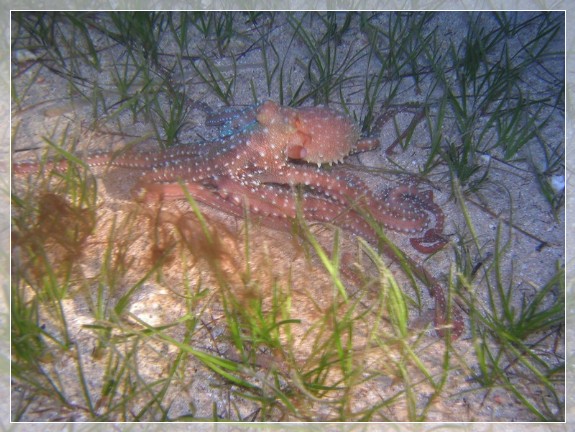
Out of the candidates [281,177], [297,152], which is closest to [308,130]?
[297,152]

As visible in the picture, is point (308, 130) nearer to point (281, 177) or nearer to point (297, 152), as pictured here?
point (297, 152)

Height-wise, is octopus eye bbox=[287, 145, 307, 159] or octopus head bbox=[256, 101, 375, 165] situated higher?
octopus head bbox=[256, 101, 375, 165]

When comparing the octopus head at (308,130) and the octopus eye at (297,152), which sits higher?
the octopus head at (308,130)

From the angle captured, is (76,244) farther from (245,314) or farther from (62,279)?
(245,314)

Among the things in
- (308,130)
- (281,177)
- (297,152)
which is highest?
(308,130)

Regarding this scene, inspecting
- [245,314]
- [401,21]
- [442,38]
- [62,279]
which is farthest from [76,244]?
[442,38]

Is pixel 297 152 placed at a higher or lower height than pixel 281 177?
higher

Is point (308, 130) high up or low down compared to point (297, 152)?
up

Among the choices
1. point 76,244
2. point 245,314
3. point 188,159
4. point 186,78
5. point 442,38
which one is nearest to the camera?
point 245,314
